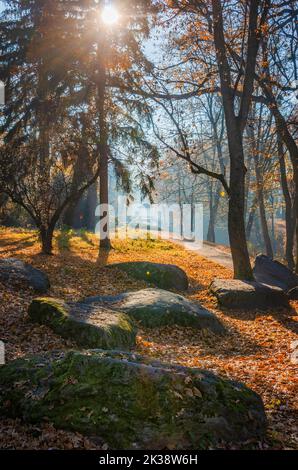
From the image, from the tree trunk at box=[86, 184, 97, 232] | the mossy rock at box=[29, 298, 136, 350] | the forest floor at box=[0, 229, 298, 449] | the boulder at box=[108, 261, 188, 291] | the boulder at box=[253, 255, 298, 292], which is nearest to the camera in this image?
the forest floor at box=[0, 229, 298, 449]

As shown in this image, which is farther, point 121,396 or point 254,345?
point 254,345

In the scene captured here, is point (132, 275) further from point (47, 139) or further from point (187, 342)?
point (47, 139)

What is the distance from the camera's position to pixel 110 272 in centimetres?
1279

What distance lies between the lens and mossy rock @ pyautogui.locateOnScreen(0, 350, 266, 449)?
363 cm

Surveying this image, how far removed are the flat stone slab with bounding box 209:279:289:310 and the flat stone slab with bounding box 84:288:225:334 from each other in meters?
1.89

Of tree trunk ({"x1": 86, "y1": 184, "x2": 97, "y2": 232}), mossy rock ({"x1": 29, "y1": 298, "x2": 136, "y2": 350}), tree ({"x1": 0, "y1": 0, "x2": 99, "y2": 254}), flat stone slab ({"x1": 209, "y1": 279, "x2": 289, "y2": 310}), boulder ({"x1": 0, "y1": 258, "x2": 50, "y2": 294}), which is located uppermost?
tree ({"x1": 0, "y1": 0, "x2": 99, "y2": 254})

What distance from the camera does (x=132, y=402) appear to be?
382 centimetres

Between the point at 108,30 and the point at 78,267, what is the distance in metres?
9.45

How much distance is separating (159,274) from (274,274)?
12.9 ft

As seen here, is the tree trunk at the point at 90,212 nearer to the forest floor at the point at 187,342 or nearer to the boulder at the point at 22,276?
the forest floor at the point at 187,342

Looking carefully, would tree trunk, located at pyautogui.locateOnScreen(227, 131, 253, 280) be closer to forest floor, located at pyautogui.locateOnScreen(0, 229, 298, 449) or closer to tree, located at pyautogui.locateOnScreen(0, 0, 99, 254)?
forest floor, located at pyautogui.locateOnScreen(0, 229, 298, 449)


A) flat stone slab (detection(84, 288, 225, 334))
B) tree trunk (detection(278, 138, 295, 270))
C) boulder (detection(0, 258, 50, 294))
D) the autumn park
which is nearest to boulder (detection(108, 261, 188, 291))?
the autumn park
